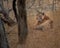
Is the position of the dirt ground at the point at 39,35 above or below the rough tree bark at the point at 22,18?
below

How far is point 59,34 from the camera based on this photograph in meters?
2.25

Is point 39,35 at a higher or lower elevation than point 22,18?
lower

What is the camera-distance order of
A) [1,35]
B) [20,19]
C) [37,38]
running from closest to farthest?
1. [1,35]
2. [20,19]
3. [37,38]

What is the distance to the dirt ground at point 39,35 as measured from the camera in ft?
6.86

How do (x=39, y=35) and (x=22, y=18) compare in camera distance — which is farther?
(x=39, y=35)

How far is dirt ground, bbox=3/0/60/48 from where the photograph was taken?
2.09 meters

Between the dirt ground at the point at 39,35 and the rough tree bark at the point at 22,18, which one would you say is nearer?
the rough tree bark at the point at 22,18

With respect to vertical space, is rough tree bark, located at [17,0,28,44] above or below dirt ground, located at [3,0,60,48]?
above

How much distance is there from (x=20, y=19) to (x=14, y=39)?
1052 millimetres

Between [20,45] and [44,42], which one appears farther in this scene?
[44,42]

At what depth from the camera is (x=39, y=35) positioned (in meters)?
2.27

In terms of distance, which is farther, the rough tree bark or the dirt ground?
the dirt ground

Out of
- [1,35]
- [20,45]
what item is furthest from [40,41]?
[1,35]

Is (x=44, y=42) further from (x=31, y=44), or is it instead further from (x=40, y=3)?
(x=40, y=3)
